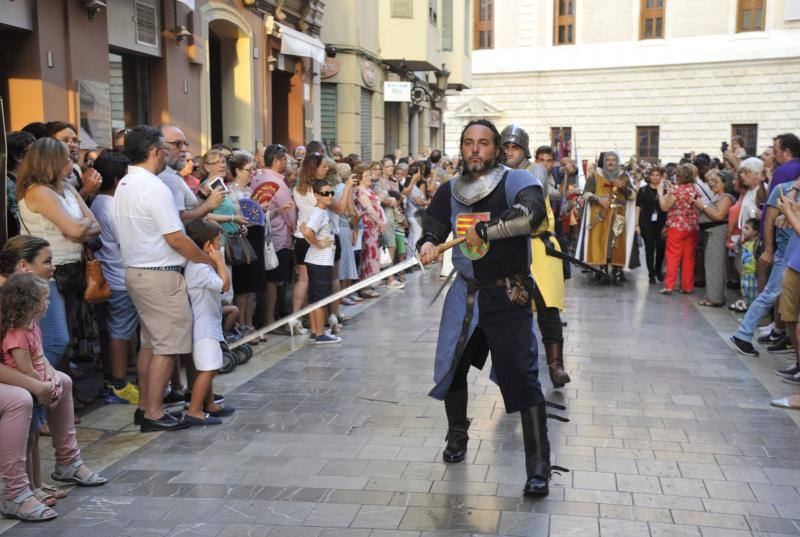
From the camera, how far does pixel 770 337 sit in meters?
8.88

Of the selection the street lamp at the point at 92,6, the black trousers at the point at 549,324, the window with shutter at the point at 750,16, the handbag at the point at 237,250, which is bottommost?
the black trousers at the point at 549,324

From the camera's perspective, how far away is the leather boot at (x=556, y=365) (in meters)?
6.96

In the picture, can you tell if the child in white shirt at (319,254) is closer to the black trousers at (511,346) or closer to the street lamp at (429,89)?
the black trousers at (511,346)

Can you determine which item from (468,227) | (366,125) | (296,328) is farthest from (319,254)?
(366,125)

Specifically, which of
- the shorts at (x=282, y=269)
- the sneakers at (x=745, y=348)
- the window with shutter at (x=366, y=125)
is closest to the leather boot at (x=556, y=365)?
the sneakers at (x=745, y=348)

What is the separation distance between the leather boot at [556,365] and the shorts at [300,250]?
3.02 meters

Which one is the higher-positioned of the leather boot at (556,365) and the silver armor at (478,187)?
the silver armor at (478,187)

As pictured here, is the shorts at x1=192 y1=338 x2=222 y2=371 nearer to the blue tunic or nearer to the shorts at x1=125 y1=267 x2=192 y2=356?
the shorts at x1=125 y1=267 x2=192 y2=356

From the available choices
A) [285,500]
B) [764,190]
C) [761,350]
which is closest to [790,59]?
[764,190]

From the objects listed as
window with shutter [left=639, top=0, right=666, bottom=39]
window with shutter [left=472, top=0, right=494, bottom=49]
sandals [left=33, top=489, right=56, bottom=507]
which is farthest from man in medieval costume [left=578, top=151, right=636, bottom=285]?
window with shutter [left=472, top=0, right=494, bottom=49]

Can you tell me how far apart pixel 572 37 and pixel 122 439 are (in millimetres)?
37344

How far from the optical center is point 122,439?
5.70m

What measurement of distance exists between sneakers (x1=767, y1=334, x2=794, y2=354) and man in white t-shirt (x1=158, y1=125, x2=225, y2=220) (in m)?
5.48

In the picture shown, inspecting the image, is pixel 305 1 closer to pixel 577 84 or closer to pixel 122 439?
pixel 122 439
